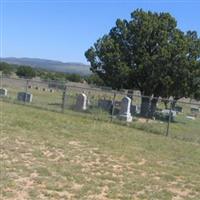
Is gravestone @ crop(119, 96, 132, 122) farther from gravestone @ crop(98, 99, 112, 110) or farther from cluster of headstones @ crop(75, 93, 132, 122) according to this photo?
gravestone @ crop(98, 99, 112, 110)

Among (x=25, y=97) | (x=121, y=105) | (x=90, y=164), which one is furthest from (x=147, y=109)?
(x=90, y=164)

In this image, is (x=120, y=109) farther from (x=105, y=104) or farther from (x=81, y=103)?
(x=105, y=104)

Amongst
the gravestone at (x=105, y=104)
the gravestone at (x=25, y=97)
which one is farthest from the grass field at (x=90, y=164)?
the gravestone at (x=105, y=104)

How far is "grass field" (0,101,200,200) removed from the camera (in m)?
9.36

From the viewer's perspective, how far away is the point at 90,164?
12.0 meters

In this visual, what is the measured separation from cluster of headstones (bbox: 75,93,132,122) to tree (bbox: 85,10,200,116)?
381 cm

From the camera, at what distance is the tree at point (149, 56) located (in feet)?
124

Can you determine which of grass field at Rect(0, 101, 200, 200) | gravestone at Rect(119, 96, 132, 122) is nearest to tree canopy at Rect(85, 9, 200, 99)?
gravestone at Rect(119, 96, 132, 122)

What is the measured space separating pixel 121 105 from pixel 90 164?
52.5 feet

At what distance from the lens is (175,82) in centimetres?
3862

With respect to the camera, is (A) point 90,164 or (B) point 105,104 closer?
(A) point 90,164

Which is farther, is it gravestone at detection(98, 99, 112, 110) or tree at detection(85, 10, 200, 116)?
tree at detection(85, 10, 200, 116)

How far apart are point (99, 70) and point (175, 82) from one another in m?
5.74

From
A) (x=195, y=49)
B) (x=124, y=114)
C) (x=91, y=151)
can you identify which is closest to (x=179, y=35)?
(x=195, y=49)
